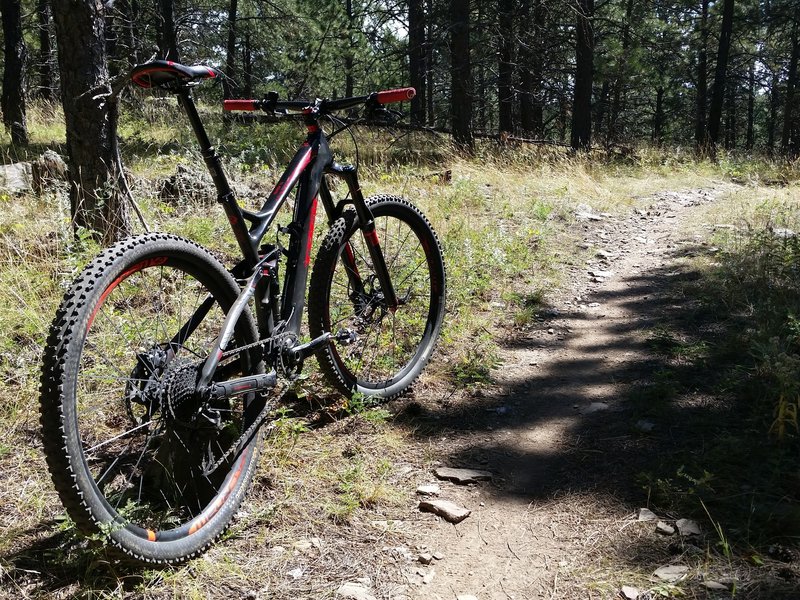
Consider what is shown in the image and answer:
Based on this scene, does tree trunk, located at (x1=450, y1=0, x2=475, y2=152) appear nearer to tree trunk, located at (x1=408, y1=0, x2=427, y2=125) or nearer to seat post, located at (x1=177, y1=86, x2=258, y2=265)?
tree trunk, located at (x1=408, y1=0, x2=427, y2=125)

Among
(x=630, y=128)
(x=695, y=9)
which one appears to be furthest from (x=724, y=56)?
(x=630, y=128)

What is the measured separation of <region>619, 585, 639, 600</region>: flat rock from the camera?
83.4 inches

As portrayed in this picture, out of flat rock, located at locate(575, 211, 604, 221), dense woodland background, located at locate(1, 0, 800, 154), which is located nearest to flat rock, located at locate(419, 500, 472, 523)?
dense woodland background, located at locate(1, 0, 800, 154)

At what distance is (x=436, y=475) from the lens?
302 centimetres

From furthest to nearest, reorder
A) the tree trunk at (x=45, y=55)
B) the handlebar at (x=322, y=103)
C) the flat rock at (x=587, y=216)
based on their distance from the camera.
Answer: the tree trunk at (x=45, y=55), the flat rock at (x=587, y=216), the handlebar at (x=322, y=103)

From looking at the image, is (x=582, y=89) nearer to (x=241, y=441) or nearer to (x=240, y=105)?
(x=240, y=105)

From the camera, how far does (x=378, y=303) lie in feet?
12.7

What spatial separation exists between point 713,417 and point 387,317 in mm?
2015

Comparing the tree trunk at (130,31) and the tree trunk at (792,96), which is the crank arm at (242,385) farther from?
the tree trunk at (792,96)

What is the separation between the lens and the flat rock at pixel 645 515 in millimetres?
2525

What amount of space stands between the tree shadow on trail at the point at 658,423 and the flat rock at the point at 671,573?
0.26 metres

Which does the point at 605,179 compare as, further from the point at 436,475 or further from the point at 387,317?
the point at 436,475

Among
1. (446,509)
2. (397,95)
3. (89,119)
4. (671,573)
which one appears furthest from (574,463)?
(89,119)

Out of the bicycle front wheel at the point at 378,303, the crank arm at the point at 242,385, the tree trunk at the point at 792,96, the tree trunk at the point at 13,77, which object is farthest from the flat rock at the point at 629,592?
the tree trunk at the point at 792,96
